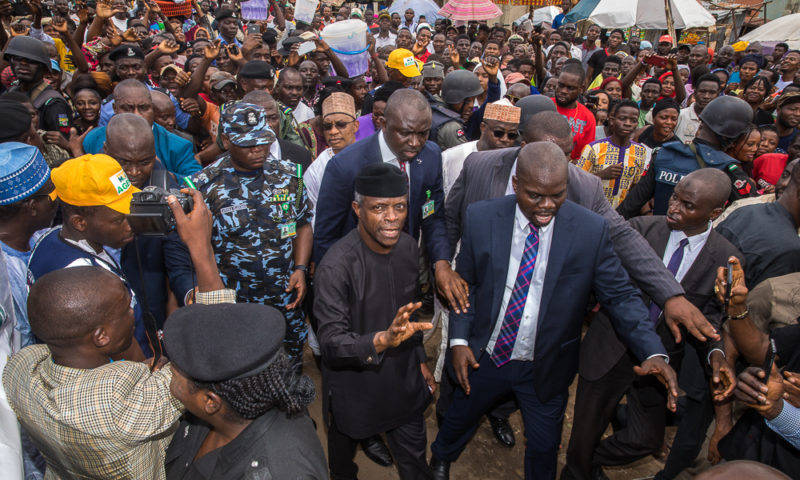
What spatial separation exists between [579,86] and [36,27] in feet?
28.0

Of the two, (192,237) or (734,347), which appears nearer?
(192,237)

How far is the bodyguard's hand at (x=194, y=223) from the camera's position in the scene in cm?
228

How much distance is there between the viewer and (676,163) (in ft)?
12.6

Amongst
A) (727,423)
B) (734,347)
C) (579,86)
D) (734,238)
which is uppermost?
(579,86)

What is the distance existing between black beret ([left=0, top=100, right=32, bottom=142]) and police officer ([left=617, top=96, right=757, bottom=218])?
4.96m

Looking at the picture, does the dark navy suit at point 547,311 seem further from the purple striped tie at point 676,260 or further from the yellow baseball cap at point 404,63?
the yellow baseball cap at point 404,63

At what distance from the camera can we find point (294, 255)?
3.41 m

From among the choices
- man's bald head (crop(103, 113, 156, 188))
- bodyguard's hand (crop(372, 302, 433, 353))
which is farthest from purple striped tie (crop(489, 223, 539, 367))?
man's bald head (crop(103, 113, 156, 188))

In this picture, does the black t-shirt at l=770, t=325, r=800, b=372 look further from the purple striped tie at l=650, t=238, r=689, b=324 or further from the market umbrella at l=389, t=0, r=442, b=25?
the market umbrella at l=389, t=0, r=442, b=25

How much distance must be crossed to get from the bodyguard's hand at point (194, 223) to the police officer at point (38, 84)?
3455 millimetres

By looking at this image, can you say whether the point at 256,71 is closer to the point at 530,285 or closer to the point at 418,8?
the point at 530,285

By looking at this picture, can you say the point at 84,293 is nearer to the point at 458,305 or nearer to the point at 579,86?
the point at 458,305

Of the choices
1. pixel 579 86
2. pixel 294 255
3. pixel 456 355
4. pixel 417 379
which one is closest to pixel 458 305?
pixel 456 355

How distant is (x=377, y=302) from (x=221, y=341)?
4.01ft
